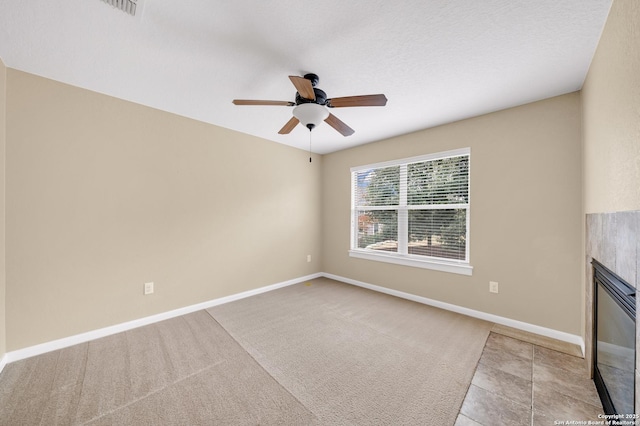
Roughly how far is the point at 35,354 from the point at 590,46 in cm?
503

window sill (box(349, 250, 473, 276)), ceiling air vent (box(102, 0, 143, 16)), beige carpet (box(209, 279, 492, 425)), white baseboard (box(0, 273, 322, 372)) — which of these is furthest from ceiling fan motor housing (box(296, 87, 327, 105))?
white baseboard (box(0, 273, 322, 372))

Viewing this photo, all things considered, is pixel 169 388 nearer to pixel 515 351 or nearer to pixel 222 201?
pixel 222 201

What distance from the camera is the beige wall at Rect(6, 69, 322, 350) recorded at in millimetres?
2102

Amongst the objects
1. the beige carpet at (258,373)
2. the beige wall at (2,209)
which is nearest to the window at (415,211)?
the beige carpet at (258,373)

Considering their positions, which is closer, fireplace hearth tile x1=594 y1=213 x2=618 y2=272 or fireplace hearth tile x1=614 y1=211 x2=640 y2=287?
fireplace hearth tile x1=614 y1=211 x2=640 y2=287

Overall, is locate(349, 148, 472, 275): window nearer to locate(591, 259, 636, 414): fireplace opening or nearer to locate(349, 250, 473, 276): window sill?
locate(349, 250, 473, 276): window sill

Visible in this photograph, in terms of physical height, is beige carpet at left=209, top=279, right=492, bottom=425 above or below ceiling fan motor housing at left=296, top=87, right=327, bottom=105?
below

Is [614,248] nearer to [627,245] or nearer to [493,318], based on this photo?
[627,245]

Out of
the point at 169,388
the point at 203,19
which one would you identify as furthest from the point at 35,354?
the point at 203,19

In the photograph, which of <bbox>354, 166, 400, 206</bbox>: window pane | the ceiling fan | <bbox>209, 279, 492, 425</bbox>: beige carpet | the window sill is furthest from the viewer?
<bbox>354, 166, 400, 206</bbox>: window pane

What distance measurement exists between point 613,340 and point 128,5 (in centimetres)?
346

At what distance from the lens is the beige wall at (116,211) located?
6.89 ft

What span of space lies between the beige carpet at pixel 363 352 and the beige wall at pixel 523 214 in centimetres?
43

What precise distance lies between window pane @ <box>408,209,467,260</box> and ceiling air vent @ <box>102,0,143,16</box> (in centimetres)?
347
